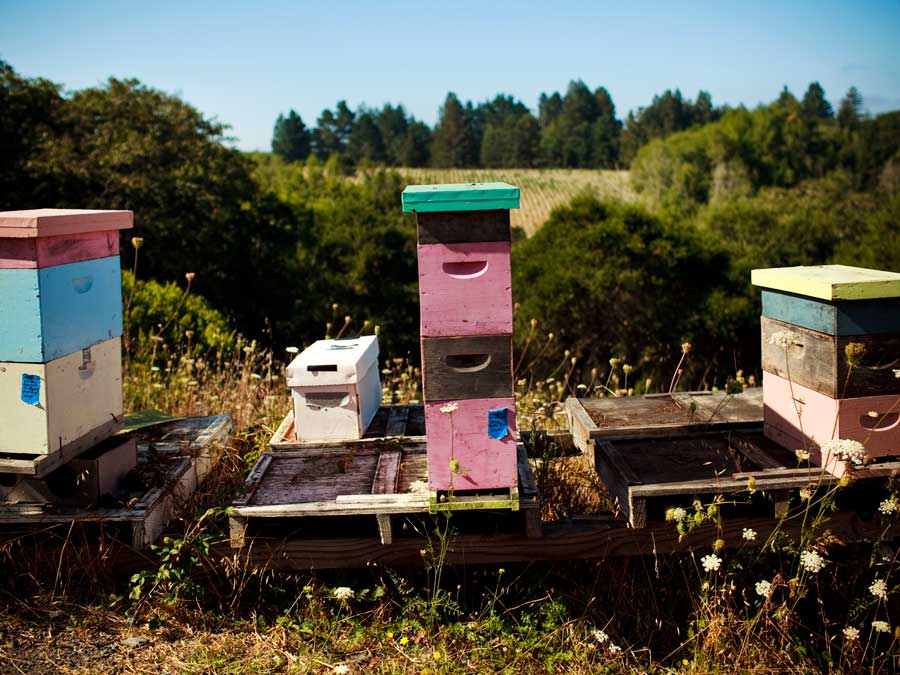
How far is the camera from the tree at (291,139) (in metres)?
116

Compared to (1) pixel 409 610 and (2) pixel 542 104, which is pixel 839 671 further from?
(2) pixel 542 104

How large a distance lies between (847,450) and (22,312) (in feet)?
11.6

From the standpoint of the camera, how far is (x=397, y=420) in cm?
470

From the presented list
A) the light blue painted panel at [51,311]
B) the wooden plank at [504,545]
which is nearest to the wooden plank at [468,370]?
the wooden plank at [504,545]

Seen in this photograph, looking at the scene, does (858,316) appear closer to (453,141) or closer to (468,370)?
(468,370)

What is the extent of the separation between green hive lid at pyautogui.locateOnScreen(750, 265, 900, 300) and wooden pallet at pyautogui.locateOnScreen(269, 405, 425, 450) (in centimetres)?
203

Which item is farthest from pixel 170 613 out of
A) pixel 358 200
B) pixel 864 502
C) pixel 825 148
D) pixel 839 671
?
pixel 825 148

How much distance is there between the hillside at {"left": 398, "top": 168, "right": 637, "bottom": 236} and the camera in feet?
227

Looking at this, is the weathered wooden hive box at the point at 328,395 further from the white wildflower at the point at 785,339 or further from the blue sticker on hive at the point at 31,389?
the white wildflower at the point at 785,339

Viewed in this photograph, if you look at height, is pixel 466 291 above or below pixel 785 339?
above

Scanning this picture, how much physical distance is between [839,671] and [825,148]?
85.4 m

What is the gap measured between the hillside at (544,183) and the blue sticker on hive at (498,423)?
192 ft

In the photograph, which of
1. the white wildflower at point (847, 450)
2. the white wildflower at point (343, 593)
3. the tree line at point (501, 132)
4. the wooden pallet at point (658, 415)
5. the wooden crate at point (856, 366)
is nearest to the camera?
the white wildflower at point (847, 450)

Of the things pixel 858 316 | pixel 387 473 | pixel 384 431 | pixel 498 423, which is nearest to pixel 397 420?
pixel 384 431
